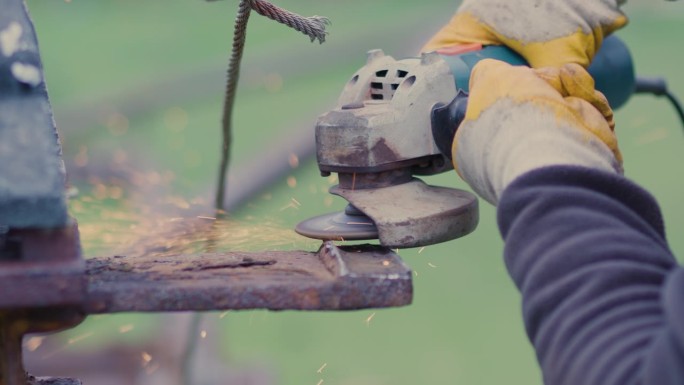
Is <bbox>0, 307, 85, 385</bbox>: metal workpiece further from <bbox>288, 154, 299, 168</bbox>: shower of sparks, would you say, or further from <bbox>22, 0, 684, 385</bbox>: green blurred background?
<bbox>288, 154, 299, 168</bbox>: shower of sparks

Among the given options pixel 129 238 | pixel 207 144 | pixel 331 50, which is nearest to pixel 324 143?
pixel 129 238

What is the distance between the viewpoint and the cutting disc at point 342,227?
1.44 metres

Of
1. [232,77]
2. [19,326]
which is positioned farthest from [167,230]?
[19,326]

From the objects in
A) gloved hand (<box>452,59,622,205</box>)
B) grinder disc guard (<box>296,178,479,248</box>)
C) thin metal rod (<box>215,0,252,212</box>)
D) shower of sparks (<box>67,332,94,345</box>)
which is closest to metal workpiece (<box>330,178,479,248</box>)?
grinder disc guard (<box>296,178,479,248</box>)

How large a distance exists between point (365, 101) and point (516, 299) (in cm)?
311

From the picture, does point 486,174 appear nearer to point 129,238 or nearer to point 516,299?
point 129,238

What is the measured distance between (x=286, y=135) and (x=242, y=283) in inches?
86.3

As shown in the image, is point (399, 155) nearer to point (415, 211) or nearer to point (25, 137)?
point (415, 211)

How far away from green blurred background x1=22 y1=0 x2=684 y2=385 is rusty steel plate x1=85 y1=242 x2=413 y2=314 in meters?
1.78

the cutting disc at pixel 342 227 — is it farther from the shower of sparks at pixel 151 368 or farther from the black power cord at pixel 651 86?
the shower of sparks at pixel 151 368

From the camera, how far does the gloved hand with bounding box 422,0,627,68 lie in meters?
1.61

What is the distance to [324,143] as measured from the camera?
1.47 meters

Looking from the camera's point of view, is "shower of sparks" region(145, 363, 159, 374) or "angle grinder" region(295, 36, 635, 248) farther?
"shower of sparks" region(145, 363, 159, 374)

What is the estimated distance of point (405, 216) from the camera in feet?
4.62
